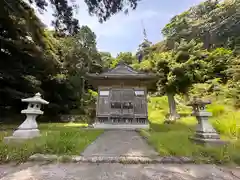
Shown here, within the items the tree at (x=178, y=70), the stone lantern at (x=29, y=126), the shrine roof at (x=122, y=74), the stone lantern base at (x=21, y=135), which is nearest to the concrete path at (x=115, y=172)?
the stone lantern base at (x=21, y=135)

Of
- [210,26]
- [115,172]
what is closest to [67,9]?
[115,172]

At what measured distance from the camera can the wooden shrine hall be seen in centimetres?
830

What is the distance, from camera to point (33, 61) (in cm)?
1049

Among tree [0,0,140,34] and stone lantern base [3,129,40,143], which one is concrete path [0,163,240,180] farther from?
tree [0,0,140,34]

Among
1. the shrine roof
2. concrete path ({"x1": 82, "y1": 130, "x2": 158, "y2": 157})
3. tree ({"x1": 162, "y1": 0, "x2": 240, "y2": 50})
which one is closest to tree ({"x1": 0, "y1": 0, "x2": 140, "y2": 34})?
the shrine roof

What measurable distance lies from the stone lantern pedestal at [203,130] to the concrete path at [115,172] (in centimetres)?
107

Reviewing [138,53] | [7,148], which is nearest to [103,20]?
[7,148]

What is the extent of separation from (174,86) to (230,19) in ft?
48.6

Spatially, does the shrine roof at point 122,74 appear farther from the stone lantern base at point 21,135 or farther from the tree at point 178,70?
the stone lantern base at point 21,135

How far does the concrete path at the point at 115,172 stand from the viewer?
6.68 feet

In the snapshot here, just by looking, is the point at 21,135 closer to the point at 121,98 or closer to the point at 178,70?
the point at 121,98

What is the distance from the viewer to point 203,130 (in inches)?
145

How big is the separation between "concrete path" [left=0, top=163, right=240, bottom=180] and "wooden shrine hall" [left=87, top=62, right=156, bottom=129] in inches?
227

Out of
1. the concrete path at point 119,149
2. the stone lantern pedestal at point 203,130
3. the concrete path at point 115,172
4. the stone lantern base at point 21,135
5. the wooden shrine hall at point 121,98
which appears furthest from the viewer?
the wooden shrine hall at point 121,98
